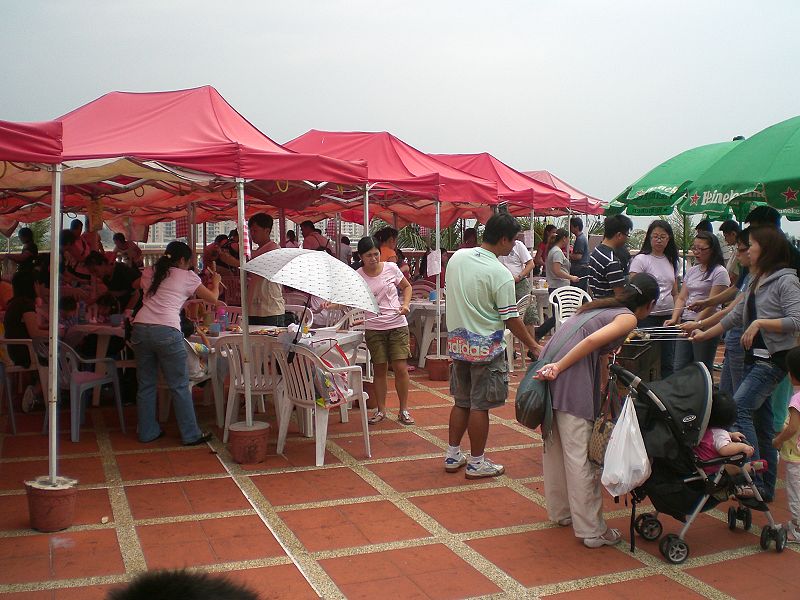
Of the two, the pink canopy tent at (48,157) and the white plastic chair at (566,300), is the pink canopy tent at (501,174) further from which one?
the pink canopy tent at (48,157)

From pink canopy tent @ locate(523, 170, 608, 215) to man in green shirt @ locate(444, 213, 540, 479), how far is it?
11.7 m

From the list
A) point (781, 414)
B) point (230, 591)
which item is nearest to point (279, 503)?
point (781, 414)

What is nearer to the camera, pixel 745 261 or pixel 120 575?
pixel 120 575

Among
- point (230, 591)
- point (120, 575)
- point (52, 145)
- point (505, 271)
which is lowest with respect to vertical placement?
point (120, 575)

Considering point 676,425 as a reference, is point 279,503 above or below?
below

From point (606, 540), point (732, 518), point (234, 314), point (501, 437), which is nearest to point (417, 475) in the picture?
point (501, 437)

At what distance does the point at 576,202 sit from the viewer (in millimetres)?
16672

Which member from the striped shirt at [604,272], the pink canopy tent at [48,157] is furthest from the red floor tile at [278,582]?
the striped shirt at [604,272]

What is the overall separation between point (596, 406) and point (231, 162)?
10.7ft

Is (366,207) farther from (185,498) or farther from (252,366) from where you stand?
(185,498)

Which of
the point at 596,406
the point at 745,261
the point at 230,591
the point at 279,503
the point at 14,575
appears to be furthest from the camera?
the point at 745,261

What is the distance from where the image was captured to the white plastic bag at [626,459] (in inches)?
146

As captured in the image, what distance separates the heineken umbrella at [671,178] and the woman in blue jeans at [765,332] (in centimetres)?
252

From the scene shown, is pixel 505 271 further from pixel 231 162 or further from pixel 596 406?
pixel 231 162
